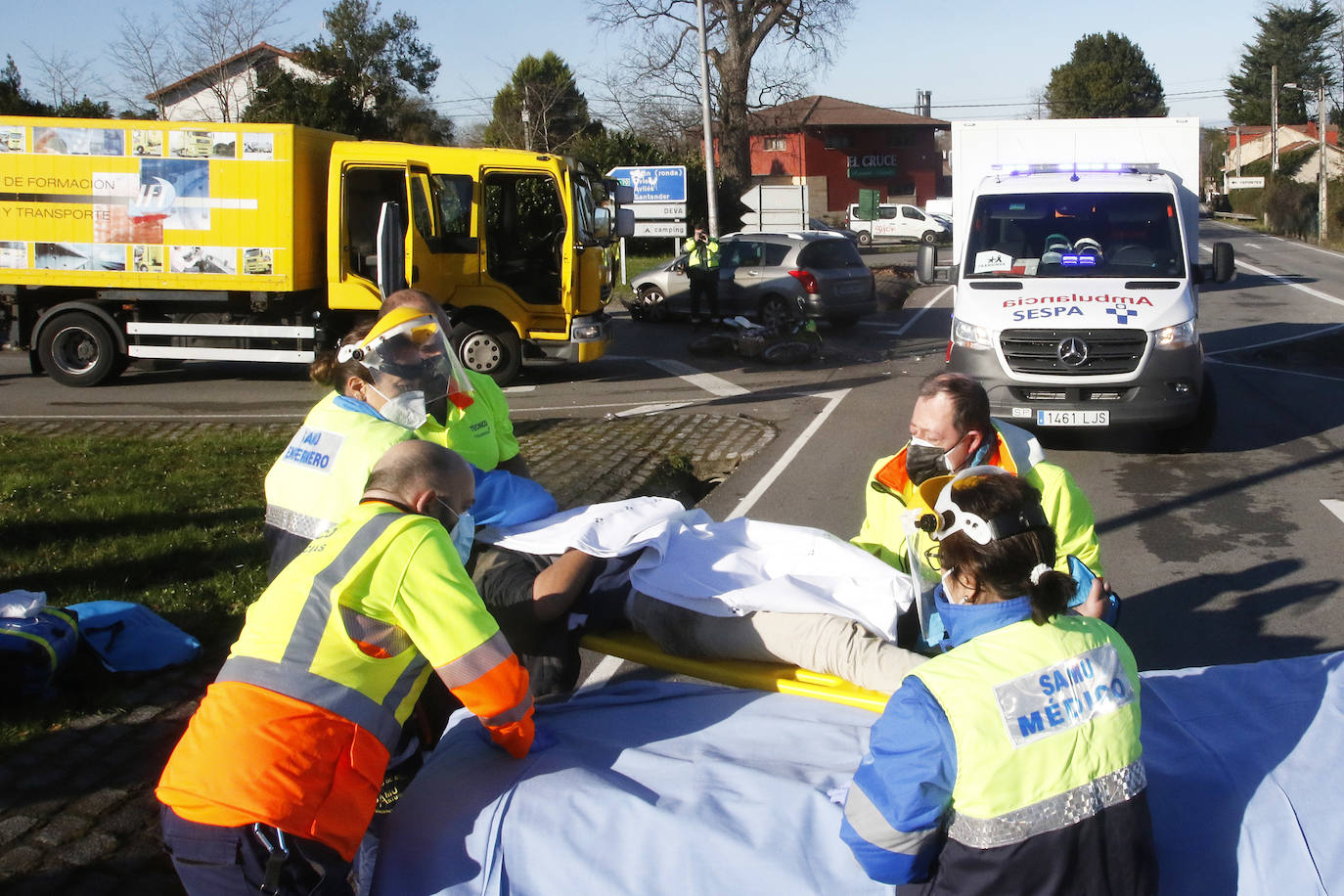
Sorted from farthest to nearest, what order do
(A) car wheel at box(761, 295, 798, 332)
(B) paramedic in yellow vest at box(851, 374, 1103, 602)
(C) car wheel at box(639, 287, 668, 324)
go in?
(C) car wheel at box(639, 287, 668, 324)
(A) car wheel at box(761, 295, 798, 332)
(B) paramedic in yellow vest at box(851, 374, 1103, 602)

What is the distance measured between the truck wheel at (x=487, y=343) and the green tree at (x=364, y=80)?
18.0 meters

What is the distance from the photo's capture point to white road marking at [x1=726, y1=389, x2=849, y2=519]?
8879 mm

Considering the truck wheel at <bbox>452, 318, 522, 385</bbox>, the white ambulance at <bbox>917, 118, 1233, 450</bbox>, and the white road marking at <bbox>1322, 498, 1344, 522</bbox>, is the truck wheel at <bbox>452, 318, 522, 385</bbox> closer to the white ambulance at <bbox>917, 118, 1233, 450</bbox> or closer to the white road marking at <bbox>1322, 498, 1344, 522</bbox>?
the white ambulance at <bbox>917, 118, 1233, 450</bbox>

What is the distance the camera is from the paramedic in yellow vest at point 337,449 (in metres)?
3.90

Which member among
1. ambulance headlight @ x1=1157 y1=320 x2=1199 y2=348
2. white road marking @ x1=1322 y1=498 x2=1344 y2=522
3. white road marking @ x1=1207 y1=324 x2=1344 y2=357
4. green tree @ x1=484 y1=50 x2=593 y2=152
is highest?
green tree @ x1=484 y1=50 x2=593 y2=152

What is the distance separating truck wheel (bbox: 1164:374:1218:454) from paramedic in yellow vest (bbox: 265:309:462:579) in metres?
8.36

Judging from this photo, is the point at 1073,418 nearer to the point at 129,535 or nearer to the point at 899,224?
the point at 129,535

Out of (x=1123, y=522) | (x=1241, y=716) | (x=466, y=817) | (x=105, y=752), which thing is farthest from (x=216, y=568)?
(x=1123, y=522)

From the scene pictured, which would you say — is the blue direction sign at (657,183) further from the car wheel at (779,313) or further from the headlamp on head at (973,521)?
the headlamp on head at (973,521)

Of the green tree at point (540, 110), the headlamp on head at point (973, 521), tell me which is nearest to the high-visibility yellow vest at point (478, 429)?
the headlamp on head at point (973, 521)

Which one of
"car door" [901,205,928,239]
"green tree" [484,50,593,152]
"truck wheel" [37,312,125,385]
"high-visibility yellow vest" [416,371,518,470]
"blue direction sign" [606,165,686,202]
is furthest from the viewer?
"car door" [901,205,928,239]

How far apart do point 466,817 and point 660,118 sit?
42677 millimetres

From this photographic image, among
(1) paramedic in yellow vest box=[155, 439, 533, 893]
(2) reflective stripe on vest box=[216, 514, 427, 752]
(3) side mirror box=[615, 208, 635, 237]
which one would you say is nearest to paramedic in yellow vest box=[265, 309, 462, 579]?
(1) paramedic in yellow vest box=[155, 439, 533, 893]

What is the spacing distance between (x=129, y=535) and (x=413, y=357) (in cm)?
375
